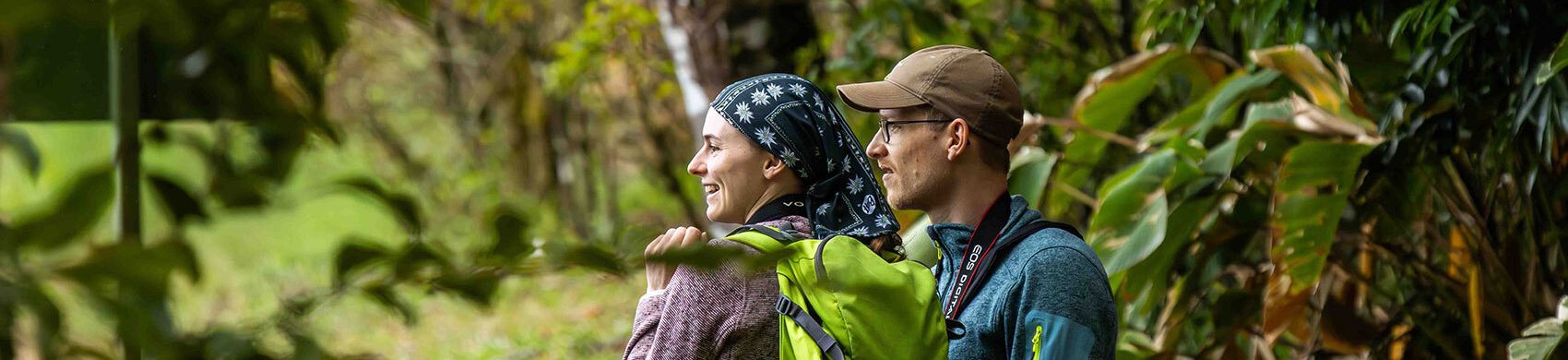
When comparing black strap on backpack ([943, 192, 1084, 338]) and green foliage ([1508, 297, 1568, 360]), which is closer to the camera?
black strap on backpack ([943, 192, 1084, 338])

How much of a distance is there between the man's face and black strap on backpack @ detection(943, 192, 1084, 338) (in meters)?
0.08

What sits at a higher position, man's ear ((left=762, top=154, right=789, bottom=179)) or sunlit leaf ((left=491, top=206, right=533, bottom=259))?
sunlit leaf ((left=491, top=206, right=533, bottom=259))

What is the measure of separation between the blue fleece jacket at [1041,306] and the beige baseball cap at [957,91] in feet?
0.46

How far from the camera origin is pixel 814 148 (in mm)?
1923

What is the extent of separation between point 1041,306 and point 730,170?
485mm

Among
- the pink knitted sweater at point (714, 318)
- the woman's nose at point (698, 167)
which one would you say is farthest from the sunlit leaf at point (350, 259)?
the woman's nose at point (698, 167)

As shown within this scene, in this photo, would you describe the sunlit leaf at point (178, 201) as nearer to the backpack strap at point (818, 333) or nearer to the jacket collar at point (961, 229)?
the backpack strap at point (818, 333)

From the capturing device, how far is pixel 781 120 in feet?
6.22

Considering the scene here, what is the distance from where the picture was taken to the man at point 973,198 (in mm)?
1770

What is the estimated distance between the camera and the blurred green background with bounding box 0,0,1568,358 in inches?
22.6

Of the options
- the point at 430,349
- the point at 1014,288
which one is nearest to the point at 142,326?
the point at 1014,288

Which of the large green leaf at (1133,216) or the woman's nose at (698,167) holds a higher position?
the woman's nose at (698,167)

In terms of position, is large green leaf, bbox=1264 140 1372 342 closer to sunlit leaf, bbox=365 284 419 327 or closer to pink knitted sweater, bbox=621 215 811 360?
A: pink knitted sweater, bbox=621 215 811 360

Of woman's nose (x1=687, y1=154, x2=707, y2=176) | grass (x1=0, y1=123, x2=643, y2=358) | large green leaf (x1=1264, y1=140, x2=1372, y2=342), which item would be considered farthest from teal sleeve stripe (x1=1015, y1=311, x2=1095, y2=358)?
large green leaf (x1=1264, y1=140, x2=1372, y2=342)
